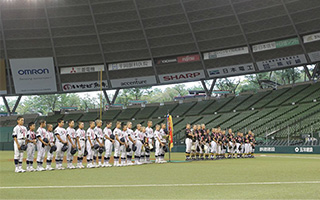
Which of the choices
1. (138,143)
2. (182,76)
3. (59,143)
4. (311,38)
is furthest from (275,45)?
(59,143)

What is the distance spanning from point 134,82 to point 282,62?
17.7 metres

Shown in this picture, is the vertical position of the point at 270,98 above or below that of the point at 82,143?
above

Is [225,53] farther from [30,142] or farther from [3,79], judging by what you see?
[30,142]

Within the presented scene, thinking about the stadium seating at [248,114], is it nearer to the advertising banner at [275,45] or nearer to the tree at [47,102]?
the advertising banner at [275,45]

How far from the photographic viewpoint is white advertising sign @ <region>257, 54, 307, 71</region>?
136 ft

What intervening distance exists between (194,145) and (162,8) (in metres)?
24.3

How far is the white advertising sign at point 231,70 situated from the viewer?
43.9 meters

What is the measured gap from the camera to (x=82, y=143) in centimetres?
1622

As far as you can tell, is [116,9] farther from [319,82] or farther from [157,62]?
[319,82]

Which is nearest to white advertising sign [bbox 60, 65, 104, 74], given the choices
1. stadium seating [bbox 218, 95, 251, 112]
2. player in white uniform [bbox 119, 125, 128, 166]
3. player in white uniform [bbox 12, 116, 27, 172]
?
stadium seating [bbox 218, 95, 251, 112]

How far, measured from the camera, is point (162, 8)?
4241 cm

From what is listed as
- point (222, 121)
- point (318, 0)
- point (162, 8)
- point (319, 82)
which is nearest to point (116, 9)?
point (162, 8)

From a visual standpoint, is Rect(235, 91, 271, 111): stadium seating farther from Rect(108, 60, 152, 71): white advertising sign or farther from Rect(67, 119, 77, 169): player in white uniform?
Rect(67, 119, 77, 169): player in white uniform

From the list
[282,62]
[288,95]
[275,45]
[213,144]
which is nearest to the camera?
[213,144]
